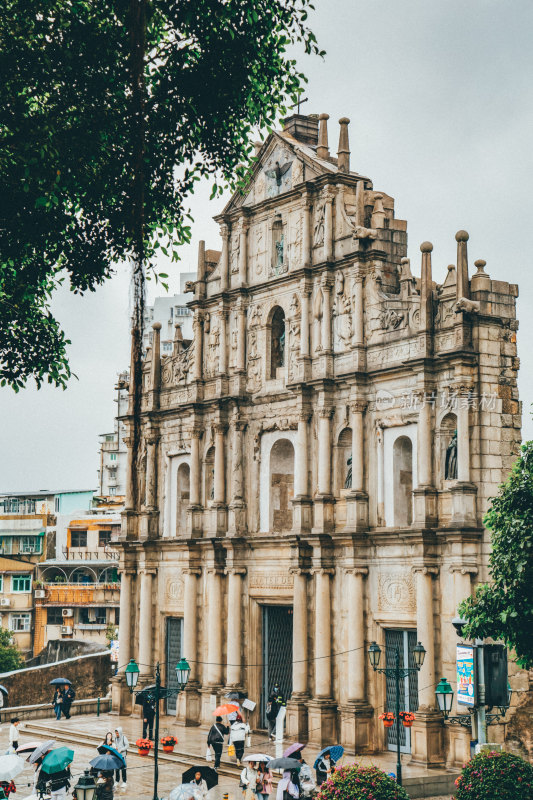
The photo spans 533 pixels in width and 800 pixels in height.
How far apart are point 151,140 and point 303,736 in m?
22.1

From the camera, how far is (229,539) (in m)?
37.3

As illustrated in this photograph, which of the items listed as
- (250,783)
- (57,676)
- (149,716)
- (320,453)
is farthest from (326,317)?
(57,676)

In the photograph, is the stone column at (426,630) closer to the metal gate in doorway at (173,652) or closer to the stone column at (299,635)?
the stone column at (299,635)

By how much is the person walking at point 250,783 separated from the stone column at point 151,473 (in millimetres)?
16936

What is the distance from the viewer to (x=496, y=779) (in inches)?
724

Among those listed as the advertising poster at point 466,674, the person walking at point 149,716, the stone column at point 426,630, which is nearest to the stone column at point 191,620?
the person walking at point 149,716

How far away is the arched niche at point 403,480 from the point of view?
1277 inches

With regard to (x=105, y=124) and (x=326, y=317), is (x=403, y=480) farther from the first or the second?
(x=105, y=124)

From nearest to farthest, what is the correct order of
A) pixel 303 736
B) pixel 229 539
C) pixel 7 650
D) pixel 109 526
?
pixel 303 736, pixel 229 539, pixel 7 650, pixel 109 526

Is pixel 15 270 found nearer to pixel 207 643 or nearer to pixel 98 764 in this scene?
pixel 98 764

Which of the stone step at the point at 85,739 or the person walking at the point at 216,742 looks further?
the stone step at the point at 85,739

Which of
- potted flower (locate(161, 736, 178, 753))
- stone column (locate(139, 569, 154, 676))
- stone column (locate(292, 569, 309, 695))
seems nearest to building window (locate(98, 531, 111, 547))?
stone column (locate(139, 569, 154, 676))

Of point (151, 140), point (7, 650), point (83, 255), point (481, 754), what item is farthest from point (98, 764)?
point (7, 650)

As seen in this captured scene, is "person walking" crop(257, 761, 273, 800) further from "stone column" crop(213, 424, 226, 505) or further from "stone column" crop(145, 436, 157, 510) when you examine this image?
"stone column" crop(145, 436, 157, 510)
